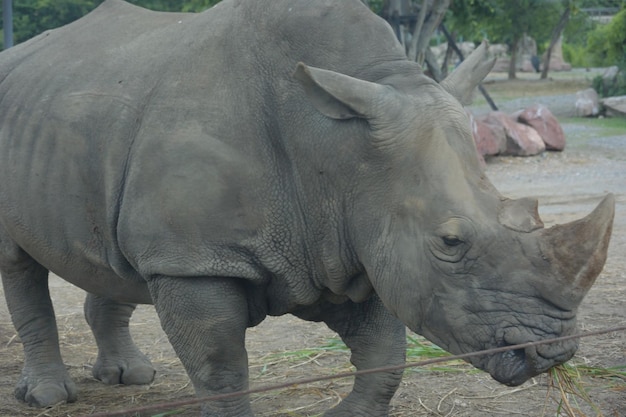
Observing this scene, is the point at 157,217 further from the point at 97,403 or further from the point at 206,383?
the point at 97,403

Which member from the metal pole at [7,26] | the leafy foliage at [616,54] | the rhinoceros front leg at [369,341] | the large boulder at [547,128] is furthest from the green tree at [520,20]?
the rhinoceros front leg at [369,341]

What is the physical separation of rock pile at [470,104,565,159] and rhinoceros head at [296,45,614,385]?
36.6 ft

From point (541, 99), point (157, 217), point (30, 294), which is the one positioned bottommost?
point (541, 99)

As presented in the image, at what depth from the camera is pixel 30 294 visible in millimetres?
5699

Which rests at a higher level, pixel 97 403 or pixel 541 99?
pixel 97 403

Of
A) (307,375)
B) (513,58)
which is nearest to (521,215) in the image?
(307,375)

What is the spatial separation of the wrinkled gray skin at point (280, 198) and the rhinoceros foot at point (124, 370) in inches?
38.9

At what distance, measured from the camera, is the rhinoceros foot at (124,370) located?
A: 235 inches

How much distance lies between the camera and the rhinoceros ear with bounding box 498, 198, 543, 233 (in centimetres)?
364

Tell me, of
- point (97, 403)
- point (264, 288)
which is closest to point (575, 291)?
point (264, 288)

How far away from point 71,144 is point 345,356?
2.20m

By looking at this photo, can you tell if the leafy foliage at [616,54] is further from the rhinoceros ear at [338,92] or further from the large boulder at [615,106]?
the rhinoceros ear at [338,92]

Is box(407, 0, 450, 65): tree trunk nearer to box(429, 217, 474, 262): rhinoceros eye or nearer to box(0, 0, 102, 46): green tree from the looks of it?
box(0, 0, 102, 46): green tree

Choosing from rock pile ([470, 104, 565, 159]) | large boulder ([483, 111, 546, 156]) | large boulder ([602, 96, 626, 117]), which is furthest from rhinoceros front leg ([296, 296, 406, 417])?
large boulder ([602, 96, 626, 117])
